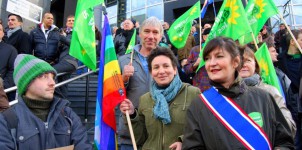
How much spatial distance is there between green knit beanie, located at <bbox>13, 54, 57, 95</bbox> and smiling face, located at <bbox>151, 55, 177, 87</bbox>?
98 centimetres

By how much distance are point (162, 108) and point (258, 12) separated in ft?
10.8

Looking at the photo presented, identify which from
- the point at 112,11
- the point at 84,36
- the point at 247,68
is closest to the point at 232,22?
the point at 247,68

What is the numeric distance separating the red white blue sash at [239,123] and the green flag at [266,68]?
191cm

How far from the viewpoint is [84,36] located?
14.1ft

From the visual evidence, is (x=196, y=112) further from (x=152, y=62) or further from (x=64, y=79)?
(x=64, y=79)

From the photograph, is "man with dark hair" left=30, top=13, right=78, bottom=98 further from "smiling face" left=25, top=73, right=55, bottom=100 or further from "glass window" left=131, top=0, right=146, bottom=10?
"glass window" left=131, top=0, right=146, bottom=10

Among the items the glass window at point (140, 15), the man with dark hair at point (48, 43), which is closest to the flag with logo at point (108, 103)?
the man with dark hair at point (48, 43)

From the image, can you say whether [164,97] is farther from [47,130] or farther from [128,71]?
[47,130]

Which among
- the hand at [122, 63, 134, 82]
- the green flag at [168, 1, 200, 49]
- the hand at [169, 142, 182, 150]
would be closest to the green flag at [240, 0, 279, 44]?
the green flag at [168, 1, 200, 49]

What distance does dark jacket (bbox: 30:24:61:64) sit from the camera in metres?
6.32

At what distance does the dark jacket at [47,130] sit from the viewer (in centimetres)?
270

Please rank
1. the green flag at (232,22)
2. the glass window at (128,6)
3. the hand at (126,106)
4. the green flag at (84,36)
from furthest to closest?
the glass window at (128,6) → the green flag at (232,22) → the green flag at (84,36) → the hand at (126,106)

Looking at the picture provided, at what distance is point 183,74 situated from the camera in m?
6.00

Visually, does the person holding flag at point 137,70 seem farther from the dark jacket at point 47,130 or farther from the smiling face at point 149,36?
the dark jacket at point 47,130
